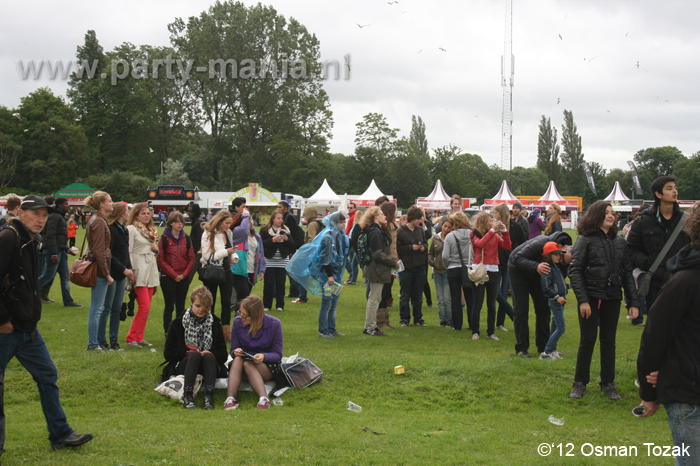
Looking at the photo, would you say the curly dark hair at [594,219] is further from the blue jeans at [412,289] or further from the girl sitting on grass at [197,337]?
the blue jeans at [412,289]

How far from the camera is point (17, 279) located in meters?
4.39

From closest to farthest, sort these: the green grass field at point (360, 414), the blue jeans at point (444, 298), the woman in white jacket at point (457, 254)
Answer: the green grass field at point (360, 414), the woman in white jacket at point (457, 254), the blue jeans at point (444, 298)

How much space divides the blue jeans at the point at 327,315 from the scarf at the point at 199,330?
9.81ft

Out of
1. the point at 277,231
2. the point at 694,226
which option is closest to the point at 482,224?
the point at 277,231

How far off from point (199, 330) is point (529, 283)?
14.7 feet

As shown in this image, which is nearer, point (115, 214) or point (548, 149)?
point (115, 214)

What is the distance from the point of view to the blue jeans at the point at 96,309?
7719 millimetres

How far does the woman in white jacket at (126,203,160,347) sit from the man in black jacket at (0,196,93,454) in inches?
144

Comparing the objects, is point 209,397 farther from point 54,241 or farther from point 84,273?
point 54,241

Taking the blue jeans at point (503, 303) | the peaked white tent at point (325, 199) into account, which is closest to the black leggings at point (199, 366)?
the blue jeans at point (503, 303)

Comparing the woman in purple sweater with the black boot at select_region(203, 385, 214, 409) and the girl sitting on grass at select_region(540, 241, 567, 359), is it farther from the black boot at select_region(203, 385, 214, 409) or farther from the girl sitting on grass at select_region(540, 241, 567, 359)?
the girl sitting on grass at select_region(540, 241, 567, 359)

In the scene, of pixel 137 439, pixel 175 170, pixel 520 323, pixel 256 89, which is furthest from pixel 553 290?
pixel 175 170

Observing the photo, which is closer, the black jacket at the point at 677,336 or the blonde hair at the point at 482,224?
the black jacket at the point at 677,336

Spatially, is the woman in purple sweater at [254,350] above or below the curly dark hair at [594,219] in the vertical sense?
below
